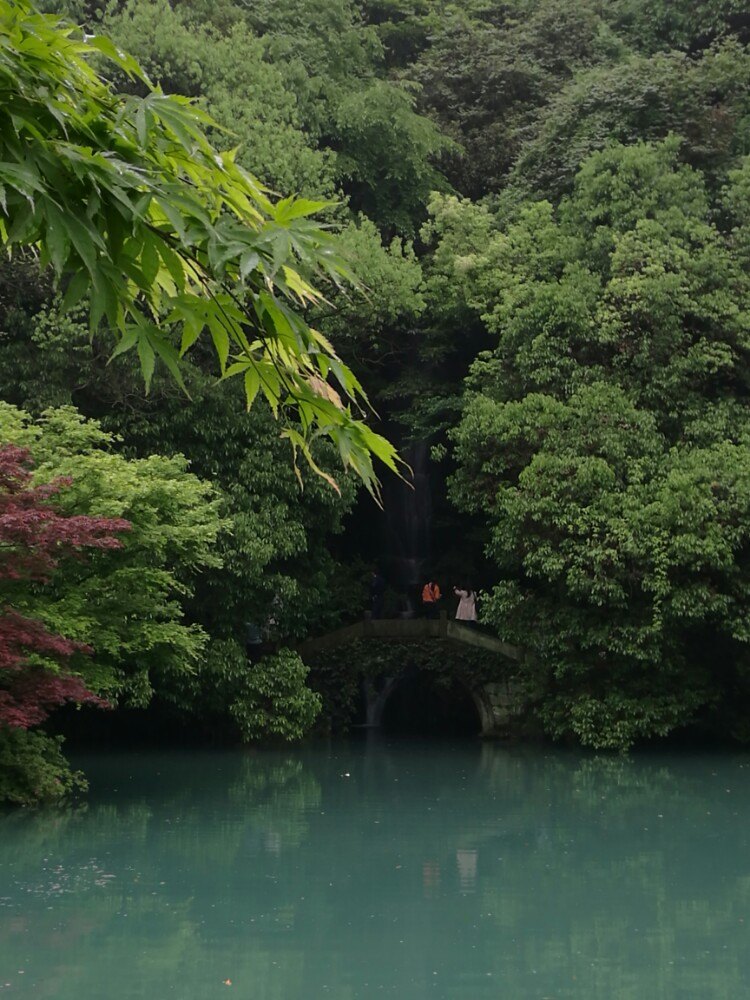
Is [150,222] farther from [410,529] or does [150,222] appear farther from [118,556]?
[410,529]

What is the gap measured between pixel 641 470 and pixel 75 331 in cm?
755

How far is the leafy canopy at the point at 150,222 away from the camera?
216 centimetres

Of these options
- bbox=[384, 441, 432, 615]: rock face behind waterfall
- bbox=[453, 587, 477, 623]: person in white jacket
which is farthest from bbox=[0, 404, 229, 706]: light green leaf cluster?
bbox=[384, 441, 432, 615]: rock face behind waterfall

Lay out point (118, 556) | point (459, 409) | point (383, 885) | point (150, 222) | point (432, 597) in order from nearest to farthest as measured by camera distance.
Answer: point (150, 222)
point (383, 885)
point (118, 556)
point (459, 409)
point (432, 597)

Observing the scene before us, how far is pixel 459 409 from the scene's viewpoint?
21.0m

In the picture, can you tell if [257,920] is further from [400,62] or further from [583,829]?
[400,62]

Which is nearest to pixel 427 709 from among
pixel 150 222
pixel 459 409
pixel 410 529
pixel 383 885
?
pixel 410 529

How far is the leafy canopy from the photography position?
2158mm

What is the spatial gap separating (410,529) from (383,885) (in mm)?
14245

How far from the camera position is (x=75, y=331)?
17953 millimetres

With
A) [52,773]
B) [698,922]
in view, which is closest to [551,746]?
[52,773]

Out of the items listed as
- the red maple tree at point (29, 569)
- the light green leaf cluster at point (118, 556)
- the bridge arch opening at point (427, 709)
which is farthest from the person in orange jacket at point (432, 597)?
the red maple tree at point (29, 569)

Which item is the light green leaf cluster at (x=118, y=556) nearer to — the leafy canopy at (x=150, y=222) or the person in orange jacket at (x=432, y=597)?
the person in orange jacket at (x=432, y=597)

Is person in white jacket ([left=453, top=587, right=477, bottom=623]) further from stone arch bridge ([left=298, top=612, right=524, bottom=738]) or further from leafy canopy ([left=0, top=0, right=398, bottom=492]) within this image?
leafy canopy ([left=0, top=0, right=398, bottom=492])
